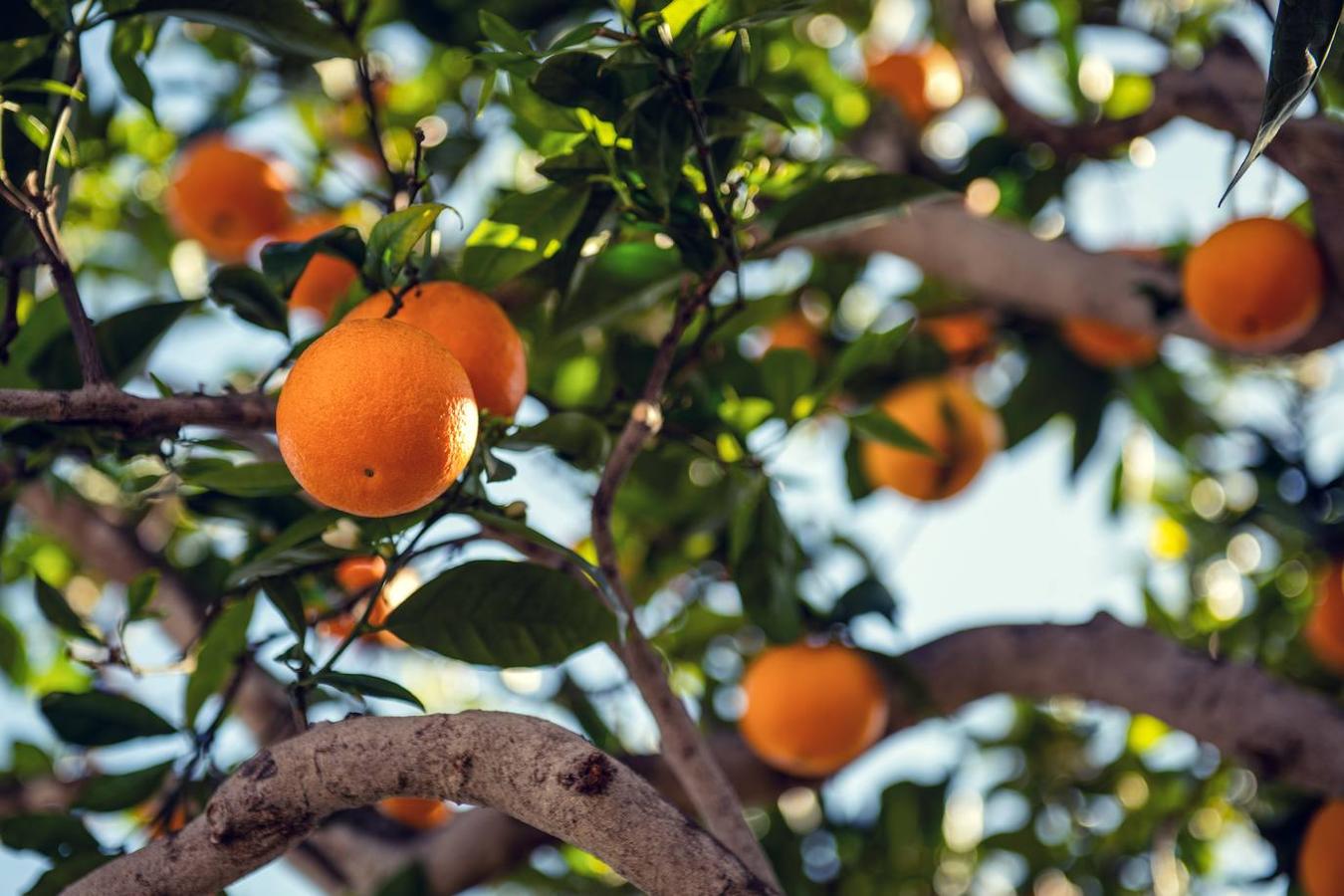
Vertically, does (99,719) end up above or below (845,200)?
below

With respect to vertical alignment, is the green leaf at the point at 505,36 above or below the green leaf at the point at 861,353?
above

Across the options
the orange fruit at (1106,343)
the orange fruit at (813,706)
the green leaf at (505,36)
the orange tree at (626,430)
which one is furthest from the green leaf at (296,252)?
the orange fruit at (1106,343)

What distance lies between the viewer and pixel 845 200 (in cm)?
110

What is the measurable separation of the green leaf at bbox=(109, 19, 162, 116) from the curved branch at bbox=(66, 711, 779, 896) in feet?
2.27

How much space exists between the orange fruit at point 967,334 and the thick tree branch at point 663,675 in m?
1.15

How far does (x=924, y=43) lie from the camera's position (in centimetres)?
251

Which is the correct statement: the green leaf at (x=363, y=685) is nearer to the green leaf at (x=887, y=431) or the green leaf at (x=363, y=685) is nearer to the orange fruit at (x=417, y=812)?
the green leaf at (x=887, y=431)

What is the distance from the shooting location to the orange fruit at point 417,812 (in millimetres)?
1795

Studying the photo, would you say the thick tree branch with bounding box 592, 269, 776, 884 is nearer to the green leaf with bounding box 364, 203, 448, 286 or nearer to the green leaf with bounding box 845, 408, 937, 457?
the green leaf with bounding box 364, 203, 448, 286

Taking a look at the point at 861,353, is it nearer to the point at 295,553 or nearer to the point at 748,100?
the point at 748,100

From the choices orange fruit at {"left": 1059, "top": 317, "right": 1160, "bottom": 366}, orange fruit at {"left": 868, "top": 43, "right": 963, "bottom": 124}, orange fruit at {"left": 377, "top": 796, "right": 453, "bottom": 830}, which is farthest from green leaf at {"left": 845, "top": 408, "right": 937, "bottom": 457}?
orange fruit at {"left": 868, "top": 43, "right": 963, "bottom": 124}

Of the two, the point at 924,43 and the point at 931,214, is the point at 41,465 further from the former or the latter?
the point at 924,43

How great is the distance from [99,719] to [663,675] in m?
0.54

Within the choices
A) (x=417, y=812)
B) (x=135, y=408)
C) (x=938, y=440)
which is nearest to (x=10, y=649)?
(x=417, y=812)
